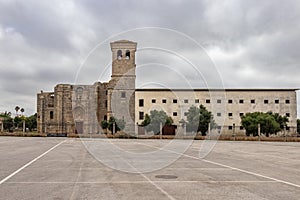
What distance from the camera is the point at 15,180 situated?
979 centimetres

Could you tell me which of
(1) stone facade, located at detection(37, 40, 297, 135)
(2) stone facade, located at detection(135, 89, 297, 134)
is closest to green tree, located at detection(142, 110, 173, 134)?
(1) stone facade, located at detection(37, 40, 297, 135)

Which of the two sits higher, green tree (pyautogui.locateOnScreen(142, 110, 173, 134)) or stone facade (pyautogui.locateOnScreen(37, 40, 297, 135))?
stone facade (pyautogui.locateOnScreen(37, 40, 297, 135))

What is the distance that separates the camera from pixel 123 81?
67.5m

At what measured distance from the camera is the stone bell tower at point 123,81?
60.8 meters

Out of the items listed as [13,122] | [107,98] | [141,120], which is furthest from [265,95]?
[13,122]

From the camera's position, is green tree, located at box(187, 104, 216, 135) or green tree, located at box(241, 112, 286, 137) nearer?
green tree, located at box(187, 104, 216, 135)

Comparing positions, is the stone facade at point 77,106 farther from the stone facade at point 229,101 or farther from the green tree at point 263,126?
the green tree at point 263,126

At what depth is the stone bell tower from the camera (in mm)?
60812

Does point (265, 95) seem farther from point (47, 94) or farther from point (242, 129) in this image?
point (47, 94)

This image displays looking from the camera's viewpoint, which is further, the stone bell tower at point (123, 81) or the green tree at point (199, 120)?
the stone bell tower at point (123, 81)

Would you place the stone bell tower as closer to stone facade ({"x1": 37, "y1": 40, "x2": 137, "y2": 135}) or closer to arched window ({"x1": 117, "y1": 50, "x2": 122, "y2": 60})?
arched window ({"x1": 117, "y1": 50, "x2": 122, "y2": 60})

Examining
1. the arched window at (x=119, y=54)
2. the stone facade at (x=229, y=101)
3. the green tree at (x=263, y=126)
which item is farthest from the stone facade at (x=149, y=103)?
the green tree at (x=263, y=126)

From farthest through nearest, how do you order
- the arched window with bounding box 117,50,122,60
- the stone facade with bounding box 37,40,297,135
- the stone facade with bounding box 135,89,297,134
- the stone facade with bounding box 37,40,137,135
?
the stone facade with bounding box 135,89,297,134, the stone facade with bounding box 37,40,297,135, the stone facade with bounding box 37,40,137,135, the arched window with bounding box 117,50,122,60

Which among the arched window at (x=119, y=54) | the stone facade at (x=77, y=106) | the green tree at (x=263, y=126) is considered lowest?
the green tree at (x=263, y=126)
